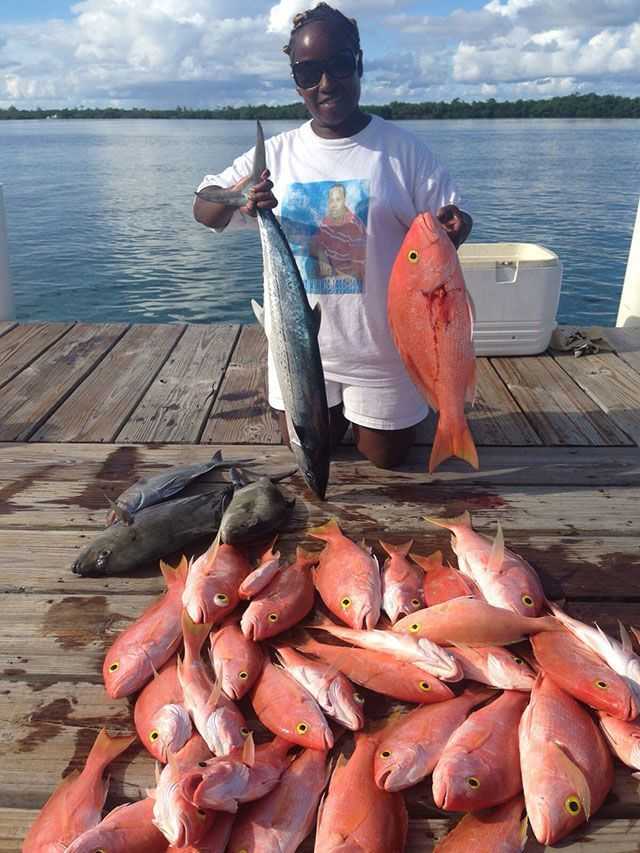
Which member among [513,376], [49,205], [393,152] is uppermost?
[393,152]

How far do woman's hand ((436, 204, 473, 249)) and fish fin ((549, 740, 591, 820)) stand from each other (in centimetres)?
182

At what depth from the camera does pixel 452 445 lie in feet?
8.69

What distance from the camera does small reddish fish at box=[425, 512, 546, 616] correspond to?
2312 mm

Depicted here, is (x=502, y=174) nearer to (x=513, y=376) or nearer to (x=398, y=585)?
(x=513, y=376)

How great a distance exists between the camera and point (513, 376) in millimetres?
4750

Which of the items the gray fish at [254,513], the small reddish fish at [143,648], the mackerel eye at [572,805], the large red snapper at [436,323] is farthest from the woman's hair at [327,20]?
the mackerel eye at [572,805]

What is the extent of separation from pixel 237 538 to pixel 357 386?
1.10 meters

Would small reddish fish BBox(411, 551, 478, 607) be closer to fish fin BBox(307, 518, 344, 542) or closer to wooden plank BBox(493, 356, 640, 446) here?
fish fin BBox(307, 518, 344, 542)

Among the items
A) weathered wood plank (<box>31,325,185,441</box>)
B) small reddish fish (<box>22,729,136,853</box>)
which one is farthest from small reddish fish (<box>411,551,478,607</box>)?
weathered wood plank (<box>31,325,185,441</box>)

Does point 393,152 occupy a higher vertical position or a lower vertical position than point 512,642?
higher

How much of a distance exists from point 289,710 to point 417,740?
37cm

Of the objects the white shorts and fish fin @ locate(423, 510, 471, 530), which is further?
the white shorts

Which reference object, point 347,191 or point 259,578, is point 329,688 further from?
point 347,191

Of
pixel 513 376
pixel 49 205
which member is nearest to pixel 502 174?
pixel 49 205
